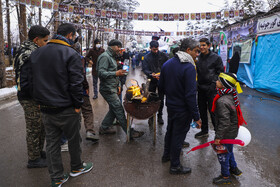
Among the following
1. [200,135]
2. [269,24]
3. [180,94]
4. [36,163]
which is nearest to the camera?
[180,94]

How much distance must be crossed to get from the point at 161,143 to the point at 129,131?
2.27 feet

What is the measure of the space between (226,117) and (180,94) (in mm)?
658

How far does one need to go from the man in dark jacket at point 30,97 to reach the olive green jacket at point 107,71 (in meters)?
1.14

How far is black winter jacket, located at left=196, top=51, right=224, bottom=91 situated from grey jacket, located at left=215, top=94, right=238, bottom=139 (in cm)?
145

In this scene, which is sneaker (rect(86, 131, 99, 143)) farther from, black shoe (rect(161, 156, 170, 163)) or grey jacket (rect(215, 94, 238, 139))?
grey jacket (rect(215, 94, 238, 139))

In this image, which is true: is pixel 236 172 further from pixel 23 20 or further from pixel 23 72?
pixel 23 20

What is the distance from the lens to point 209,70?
157 inches

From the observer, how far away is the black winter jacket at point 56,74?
2.28 metres

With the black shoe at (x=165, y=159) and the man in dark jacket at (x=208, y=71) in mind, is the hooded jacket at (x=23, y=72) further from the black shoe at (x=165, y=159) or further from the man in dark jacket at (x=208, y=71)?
the man in dark jacket at (x=208, y=71)

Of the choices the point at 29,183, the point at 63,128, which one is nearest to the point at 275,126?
the point at 63,128

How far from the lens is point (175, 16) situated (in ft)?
44.7

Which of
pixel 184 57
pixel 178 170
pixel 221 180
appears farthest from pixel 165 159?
pixel 184 57

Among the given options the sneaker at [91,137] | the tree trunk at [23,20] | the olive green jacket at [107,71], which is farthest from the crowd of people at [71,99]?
the tree trunk at [23,20]

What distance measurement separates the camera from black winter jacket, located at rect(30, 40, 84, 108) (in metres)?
2.28
